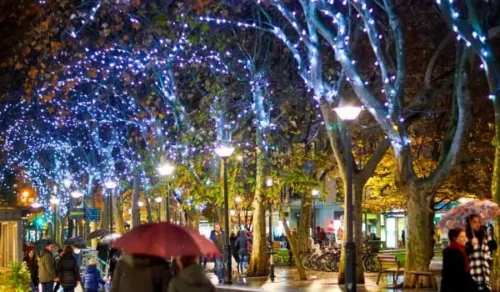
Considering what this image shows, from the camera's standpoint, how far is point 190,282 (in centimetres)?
887

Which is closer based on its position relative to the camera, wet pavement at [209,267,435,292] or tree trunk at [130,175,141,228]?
wet pavement at [209,267,435,292]

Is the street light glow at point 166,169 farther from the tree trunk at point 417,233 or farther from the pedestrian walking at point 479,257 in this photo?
the pedestrian walking at point 479,257

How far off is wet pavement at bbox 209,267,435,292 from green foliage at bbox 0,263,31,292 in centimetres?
815

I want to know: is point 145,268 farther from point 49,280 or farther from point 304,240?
point 304,240

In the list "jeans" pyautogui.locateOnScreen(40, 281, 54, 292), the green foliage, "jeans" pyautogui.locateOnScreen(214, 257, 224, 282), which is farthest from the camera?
"jeans" pyautogui.locateOnScreen(214, 257, 224, 282)

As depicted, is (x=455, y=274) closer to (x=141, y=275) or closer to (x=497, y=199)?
(x=141, y=275)

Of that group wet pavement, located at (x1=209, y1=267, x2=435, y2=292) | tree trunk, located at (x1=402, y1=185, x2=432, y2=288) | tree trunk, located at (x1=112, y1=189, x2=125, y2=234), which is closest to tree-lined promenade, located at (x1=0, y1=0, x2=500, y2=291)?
tree trunk, located at (x1=402, y1=185, x2=432, y2=288)

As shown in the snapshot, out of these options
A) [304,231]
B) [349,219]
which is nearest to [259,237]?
[304,231]

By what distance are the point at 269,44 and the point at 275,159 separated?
4.23 metres

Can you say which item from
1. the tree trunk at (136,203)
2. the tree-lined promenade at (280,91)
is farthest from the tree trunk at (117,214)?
the tree trunk at (136,203)

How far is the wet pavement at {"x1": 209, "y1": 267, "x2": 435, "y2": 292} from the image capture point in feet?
82.6

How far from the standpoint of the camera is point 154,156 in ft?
129

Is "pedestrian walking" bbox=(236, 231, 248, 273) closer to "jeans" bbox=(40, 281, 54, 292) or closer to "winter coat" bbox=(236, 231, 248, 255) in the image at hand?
"winter coat" bbox=(236, 231, 248, 255)

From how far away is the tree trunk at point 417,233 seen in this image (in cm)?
2289
